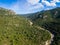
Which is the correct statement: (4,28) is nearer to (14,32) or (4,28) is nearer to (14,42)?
(14,32)

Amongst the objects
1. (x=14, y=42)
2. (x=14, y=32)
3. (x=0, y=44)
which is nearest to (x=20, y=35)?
(x=14, y=32)

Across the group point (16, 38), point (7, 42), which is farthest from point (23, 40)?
point (7, 42)

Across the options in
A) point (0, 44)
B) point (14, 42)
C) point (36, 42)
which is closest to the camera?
point (0, 44)

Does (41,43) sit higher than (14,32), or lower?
lower

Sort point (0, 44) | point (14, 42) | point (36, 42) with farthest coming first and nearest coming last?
point (36, 42)
point (14, 42)
point (0, 44)

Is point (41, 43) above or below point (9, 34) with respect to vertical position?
below

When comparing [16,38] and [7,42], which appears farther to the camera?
[16,38]

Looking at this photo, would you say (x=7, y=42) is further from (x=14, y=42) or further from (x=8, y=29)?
(x=8, y=29)

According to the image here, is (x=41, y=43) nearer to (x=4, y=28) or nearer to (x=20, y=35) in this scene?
(x=20, y=35)

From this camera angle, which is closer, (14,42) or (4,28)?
(14,42)
